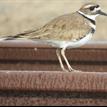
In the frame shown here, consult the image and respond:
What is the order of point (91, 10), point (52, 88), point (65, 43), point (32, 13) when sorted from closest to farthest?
point (52, 88) < point (65, 43) < point (91, 10) < point (32, 13)

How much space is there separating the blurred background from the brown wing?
10.5 meters

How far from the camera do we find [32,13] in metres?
20.5

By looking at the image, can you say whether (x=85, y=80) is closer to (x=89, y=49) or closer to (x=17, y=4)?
(x=89, y=49)

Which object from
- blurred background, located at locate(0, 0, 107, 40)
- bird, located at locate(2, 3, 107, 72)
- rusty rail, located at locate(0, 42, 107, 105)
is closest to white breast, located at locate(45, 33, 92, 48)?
bird, located at locate(2, 3, 107, 72)

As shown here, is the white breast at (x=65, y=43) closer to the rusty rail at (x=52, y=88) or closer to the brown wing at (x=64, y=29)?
the brown wing at (x=64, y=29)

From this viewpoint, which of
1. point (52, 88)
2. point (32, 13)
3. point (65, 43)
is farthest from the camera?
point (32, 13)

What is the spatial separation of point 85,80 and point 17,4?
59.7 feet

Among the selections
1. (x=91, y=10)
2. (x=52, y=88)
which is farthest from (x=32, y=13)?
(x=52, y=88)

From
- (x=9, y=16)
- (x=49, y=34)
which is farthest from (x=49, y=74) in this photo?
(x=9, y=16)

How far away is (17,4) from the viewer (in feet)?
72.3

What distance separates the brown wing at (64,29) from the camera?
236 inches

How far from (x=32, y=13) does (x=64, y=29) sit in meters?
14.4

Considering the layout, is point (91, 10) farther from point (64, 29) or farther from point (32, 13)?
point (32, 13)

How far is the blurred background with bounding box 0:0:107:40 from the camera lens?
18156mm
